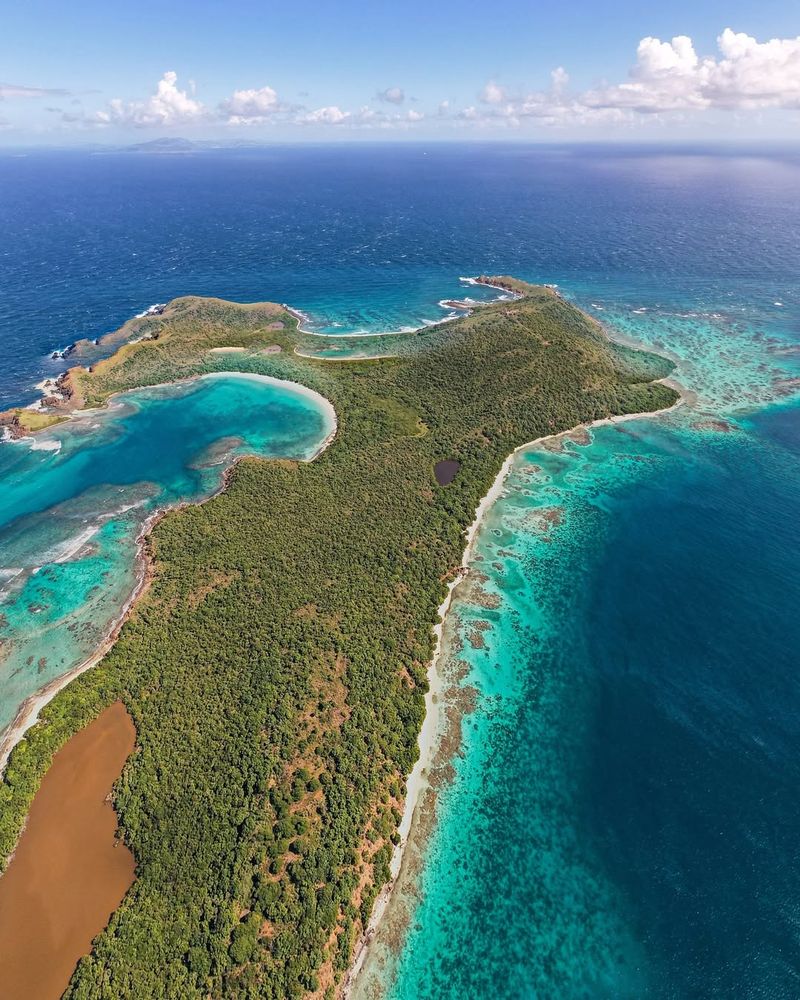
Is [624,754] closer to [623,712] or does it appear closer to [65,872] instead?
[623,712]

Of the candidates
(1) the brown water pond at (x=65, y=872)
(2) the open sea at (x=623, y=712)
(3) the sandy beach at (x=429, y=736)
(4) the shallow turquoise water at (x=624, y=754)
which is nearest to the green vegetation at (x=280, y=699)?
(3) the sandy beach at (x=429, y=736)

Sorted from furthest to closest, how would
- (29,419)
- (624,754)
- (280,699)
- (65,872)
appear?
(29,419), (280,699), (624,754), (65,872)

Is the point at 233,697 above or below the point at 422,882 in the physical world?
above

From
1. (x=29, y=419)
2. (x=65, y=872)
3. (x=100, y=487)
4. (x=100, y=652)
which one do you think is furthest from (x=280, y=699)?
(x=29, y=419)

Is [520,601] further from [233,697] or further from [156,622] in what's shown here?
[156,622]

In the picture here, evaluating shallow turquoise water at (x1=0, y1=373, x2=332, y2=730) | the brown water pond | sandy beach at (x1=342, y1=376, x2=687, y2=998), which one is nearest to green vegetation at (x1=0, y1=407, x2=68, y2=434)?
shallow turquoise water at (x1=0, y1=373, x2=332, y2=730)

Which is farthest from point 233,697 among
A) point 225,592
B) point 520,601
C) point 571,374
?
point 571,374

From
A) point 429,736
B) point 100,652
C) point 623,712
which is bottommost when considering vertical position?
point 429,736

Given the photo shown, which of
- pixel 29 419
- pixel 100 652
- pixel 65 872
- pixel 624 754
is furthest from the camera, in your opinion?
pixel 29 419
